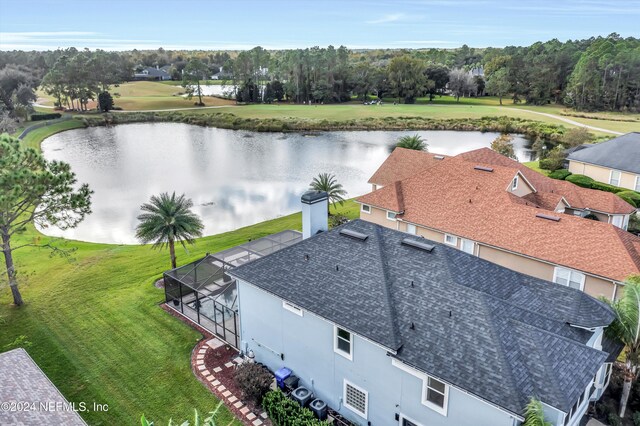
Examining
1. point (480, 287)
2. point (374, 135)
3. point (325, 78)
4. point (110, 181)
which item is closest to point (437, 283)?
point (480, 287)

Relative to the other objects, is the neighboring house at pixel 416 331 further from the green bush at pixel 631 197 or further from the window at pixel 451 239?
the green bush at pixel 631 197

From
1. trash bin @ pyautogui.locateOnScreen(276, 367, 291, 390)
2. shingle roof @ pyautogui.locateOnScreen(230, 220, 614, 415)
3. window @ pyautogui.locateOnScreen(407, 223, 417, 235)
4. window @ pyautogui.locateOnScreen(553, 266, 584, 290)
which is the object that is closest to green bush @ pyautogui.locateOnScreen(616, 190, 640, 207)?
window @ pyautogui.locateOnScreen(553, 266, 584, 290)

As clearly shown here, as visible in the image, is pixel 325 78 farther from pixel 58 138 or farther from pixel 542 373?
pixel 542 373

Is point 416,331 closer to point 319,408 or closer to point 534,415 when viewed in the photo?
point 534,415

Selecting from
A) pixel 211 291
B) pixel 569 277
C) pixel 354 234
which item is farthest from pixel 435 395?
pixel 569 277

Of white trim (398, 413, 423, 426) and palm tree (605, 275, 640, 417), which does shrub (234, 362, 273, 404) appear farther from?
palm tree (605, 275, 640, 417)

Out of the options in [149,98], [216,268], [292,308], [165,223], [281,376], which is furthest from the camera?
[149,98]
